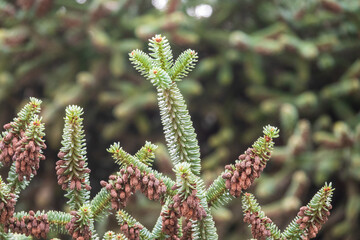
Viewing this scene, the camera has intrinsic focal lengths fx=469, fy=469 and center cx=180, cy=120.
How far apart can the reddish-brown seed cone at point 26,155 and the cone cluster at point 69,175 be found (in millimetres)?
41

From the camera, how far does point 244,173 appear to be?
80cm

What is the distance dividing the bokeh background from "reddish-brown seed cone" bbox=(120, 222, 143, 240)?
1.36m

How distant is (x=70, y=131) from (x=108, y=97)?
6.11ft

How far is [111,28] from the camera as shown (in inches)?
113

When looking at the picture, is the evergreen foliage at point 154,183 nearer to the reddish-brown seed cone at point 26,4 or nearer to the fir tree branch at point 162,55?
the fir tree branch at point 162,55

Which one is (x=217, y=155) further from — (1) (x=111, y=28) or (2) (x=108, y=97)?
(1) (x=111, y=28)

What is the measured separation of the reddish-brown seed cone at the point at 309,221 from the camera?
2.73 ft

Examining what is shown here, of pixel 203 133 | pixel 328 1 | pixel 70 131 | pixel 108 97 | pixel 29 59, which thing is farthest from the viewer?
pixel 203 133

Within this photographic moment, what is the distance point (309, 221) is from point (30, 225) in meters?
0.50

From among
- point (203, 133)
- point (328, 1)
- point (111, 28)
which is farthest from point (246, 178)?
point (203, 133)

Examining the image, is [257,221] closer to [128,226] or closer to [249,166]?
[249,166]

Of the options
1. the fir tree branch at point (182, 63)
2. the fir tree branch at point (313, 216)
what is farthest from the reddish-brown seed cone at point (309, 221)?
the fir tree branch at point (182, 63)

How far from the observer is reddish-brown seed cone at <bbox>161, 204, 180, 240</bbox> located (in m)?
0.82

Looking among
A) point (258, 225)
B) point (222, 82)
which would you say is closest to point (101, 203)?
point (258, 225)
